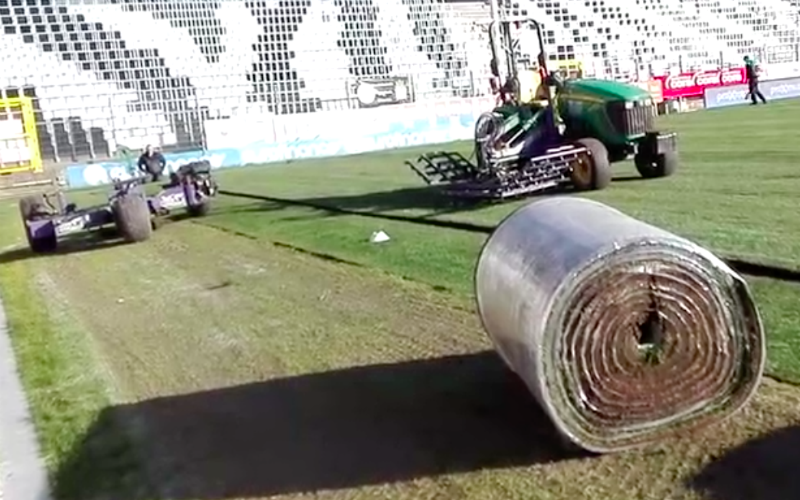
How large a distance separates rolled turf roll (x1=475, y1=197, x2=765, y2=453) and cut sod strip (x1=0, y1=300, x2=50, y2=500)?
2.39 m

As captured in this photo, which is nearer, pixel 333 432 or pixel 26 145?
pixel 333 432

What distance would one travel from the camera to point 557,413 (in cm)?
399

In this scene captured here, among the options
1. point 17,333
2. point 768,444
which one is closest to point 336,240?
point 17,333

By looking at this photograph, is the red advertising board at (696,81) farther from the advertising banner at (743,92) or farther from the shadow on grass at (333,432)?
the shadow on grass at (333,432)

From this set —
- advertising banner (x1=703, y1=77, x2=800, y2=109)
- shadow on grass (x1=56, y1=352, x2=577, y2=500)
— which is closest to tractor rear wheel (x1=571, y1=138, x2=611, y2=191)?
shadow on grass (x1=56, y1=352, x2=577, y2=500)

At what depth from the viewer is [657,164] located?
1310cm

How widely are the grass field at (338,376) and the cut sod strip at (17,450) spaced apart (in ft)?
0.29

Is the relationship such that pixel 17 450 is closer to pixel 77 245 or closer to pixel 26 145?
pixel 77 245

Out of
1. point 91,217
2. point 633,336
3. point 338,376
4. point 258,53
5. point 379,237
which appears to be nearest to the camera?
point 633,336

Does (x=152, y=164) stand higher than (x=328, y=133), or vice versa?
(x=152, y=164)

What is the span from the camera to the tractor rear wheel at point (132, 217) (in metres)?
12.5

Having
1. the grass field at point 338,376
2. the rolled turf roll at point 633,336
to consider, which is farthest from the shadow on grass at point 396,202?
the rolled turf roll at point 633,336

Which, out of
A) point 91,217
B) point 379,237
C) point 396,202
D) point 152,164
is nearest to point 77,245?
point 91,217

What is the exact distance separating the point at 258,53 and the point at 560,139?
31499 mm
